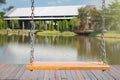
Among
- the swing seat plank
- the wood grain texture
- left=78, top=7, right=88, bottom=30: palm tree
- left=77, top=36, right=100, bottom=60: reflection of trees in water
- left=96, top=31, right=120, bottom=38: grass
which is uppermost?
left=78, top=7, right=88, bottom=30: palm tree

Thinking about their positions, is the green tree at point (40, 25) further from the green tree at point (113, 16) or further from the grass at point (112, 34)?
the grass at point (112, 34)

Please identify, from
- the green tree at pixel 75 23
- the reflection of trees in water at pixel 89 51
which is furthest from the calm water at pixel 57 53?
the green tree at pixel 75 23

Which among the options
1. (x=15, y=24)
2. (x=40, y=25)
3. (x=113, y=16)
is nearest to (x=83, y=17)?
(x=40, y=25)

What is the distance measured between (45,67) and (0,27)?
43593 millimetres

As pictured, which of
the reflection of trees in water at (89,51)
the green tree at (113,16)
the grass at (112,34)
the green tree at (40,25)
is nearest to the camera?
the reflection of trees in water at (89,51)

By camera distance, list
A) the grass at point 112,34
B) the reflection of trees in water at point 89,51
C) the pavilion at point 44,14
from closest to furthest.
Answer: the reflection of trees in water at point 89,51 → the grass at point 112,34 → the pavilion at point 44,14

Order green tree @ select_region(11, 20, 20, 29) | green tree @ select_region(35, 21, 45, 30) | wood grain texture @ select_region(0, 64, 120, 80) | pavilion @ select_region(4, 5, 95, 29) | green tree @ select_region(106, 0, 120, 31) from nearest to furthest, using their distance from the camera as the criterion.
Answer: wood grain texture @ select_region(0, 64, 120, 80), green tree @ select_region(106, 0, 120, 31), green tree @ select_region(35, 21, 45, 30), green tree @ select_region(11, 20, 20, 29), pavilion @ select_region(4, 5, 95, 29)

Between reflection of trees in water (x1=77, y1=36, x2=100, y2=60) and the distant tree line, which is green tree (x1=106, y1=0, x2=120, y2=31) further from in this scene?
reflection of trees in water (x1=77, y1=36, x2=100, y2=60)

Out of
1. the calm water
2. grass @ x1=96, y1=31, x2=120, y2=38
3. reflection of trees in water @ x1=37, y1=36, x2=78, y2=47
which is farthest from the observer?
grass @ x1=96, y1=31, x2=120, y2=38

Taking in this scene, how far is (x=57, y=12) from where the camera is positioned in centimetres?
5288

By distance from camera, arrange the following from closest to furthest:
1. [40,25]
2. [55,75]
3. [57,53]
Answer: [55,75] → [57,53] → [40,25]

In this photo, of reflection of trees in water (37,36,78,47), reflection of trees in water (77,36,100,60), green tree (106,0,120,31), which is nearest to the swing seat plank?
reflection of trees in water (77,36,100,60)

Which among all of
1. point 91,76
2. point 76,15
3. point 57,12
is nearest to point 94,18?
point 76,15

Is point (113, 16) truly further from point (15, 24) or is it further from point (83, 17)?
point (15, 24)
